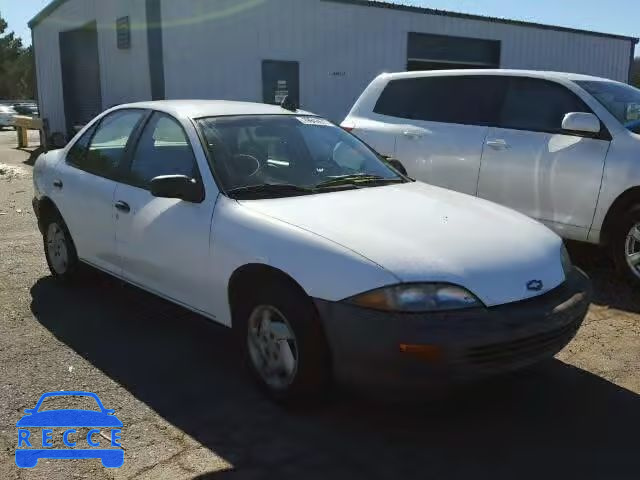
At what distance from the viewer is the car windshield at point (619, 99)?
5.41m

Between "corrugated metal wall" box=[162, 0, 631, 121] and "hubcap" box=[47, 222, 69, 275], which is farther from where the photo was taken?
"corrugated metal wall" box=[162, 0, 631, 121]

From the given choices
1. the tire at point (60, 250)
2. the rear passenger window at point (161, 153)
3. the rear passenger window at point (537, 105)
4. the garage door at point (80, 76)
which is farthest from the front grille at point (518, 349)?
the garage door at point (80, 76)

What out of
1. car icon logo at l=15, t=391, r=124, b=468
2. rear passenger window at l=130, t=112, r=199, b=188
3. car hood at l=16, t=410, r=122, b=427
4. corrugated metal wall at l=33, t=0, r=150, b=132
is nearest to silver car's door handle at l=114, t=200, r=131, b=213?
rear passenger window at l=130, t=112, r=199, b=188

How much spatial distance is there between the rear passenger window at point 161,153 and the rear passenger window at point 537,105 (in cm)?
329

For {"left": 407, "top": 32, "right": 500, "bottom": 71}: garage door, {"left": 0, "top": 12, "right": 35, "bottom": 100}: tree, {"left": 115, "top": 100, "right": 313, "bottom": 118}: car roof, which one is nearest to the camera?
{"left": 115, "top": 100, "right": 313, "bottom": 118}: car roof

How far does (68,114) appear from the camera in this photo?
1912cm

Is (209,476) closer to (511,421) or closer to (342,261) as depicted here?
(342,261)

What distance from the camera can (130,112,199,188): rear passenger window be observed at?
397 cm

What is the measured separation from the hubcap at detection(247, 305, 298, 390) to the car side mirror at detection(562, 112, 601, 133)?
10.9 ft

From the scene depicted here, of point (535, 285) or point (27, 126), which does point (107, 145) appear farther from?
point (27, 126)

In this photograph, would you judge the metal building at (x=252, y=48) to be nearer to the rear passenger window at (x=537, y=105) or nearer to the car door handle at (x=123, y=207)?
the rear passenger window at (x=537, y=105)

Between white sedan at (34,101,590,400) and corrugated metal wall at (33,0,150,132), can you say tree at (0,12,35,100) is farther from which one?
white sedan at (34,101,590,400)

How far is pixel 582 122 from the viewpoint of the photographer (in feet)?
17.4

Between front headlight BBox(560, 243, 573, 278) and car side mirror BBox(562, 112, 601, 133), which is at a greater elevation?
car side mirror BBox(562, 112, 601, 133)
